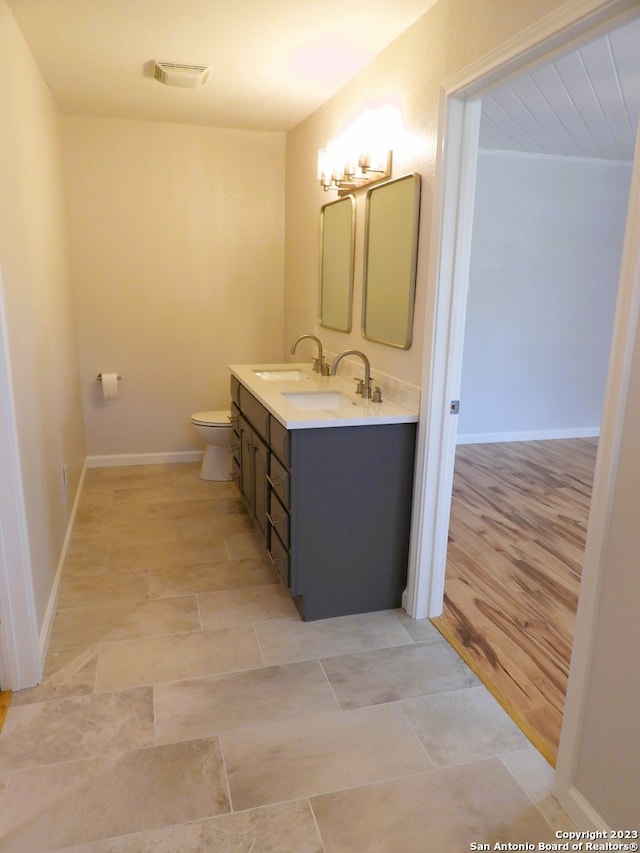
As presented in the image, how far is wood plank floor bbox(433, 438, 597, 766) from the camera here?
6.89ft

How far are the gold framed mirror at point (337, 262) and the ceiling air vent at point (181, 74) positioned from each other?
0.86 m

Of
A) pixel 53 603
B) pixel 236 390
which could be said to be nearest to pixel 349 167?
pixel 236 390

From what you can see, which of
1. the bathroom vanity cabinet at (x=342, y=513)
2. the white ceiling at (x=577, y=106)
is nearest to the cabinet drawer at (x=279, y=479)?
the bathroom vanity cabinet at (x=342, y=513)

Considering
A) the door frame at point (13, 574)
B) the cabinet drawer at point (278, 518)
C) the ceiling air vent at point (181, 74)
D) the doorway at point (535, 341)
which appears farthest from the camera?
the doorway at point (535, 341)

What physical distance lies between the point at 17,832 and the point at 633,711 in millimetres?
1492

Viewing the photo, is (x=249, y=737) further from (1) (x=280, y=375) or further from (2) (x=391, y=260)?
(1) (x=280, y=375)

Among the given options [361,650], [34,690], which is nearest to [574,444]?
[361,650]

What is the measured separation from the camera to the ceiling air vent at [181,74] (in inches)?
110

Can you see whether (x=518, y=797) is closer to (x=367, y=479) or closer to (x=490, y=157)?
(x=367, y=479)

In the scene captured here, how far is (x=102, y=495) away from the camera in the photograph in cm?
375

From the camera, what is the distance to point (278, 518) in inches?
99.7

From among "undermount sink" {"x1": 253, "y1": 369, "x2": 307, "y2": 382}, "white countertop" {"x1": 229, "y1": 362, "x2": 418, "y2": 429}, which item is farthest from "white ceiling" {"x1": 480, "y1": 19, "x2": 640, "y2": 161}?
"undermount sink" {"x1": 253, "y1": 369, "x2": 307, "y2": 382}

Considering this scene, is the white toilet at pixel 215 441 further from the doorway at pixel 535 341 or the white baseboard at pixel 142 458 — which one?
the doorway at pixel 535 341

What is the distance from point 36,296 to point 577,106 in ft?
9.54
